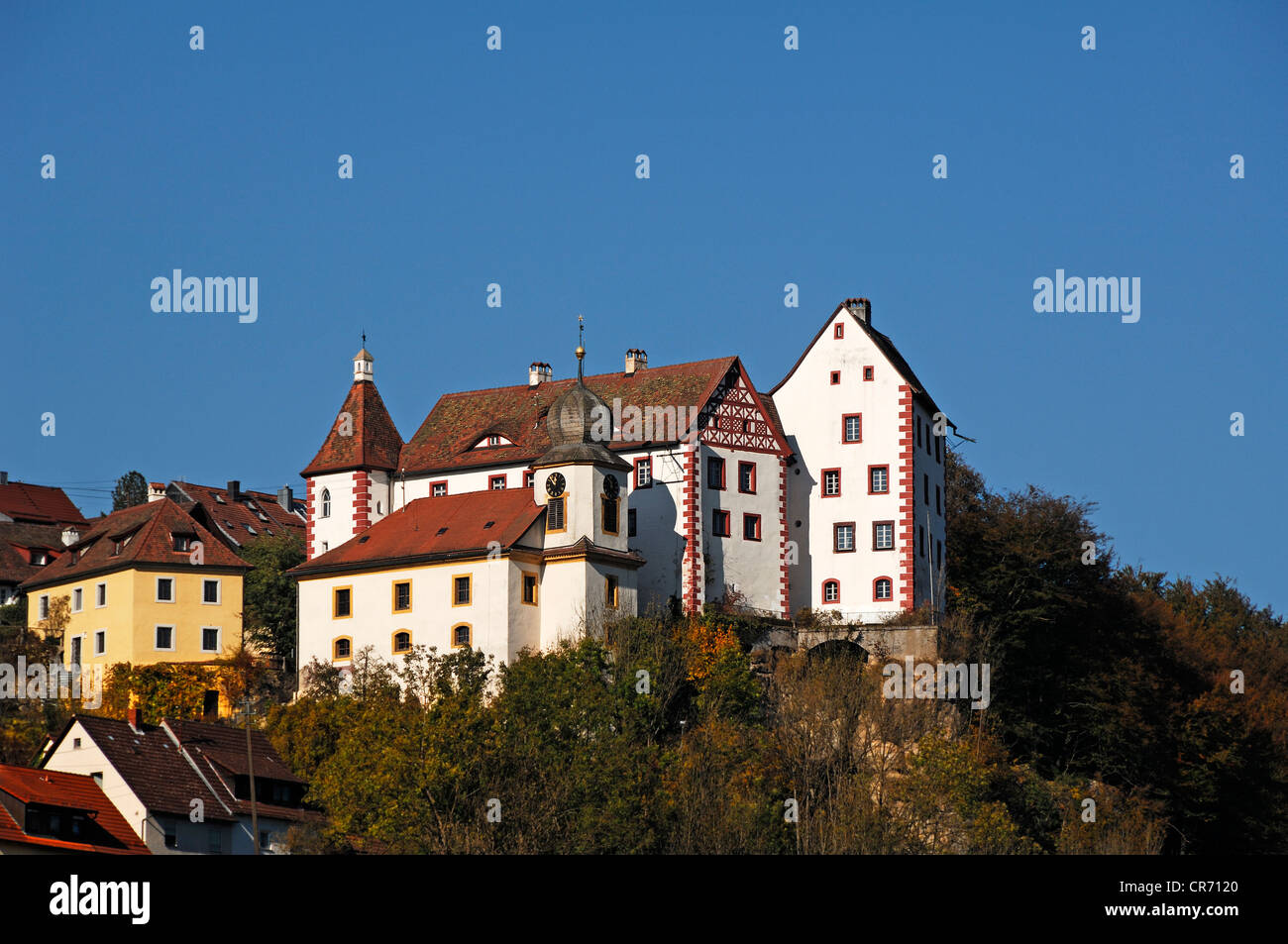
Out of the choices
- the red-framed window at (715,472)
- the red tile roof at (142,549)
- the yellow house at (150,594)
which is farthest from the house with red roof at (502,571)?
the red tile roof at (142,549)

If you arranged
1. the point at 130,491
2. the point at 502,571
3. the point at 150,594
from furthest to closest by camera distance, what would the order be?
the point at 130,491 < the point at 150,594 < the point at 502,571

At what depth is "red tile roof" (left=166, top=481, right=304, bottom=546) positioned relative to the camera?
9731 cm

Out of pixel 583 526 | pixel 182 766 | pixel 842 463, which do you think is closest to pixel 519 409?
pixel 583 526

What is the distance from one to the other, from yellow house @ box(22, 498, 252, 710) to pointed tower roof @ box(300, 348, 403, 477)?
5464mm

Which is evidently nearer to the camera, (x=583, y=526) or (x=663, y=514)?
(x=583, y=526)

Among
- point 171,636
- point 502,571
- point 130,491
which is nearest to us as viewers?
point 502,571

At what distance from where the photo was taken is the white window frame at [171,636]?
248 ft

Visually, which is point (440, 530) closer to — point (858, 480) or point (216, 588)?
point (216, 588)

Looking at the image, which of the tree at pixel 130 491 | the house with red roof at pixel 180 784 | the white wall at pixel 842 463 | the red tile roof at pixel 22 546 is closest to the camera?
the house with red roof at pixel 180 784

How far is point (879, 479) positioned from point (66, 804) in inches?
1267

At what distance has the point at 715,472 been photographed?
73688mm

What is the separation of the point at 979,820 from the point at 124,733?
1006 inches

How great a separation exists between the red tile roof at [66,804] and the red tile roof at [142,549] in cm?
2078

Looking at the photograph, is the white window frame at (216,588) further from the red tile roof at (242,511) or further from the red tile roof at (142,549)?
the red tile roof at (242,511)
